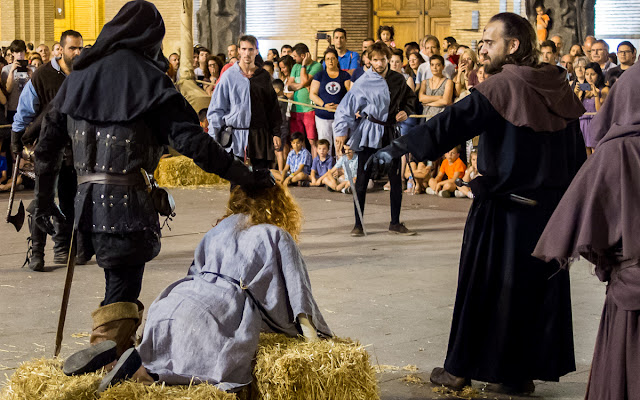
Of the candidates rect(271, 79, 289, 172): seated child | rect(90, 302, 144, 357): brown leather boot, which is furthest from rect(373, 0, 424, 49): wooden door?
rect(90, 302, 144, 357): brown leather boot

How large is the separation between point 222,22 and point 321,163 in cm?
1100

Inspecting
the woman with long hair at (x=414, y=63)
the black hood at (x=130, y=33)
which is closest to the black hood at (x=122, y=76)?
the black hood at (x=130, y=33)

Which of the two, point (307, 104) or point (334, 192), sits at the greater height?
point (307, 104)

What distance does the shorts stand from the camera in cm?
1538

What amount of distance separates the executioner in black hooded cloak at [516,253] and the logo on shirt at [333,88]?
9416mm

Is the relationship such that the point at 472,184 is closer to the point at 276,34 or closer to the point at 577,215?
the point at 577,215

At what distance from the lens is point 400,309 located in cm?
735

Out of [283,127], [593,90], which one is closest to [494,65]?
[593,90]

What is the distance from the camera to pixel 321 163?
583 inches

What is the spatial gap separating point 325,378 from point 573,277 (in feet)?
14.5

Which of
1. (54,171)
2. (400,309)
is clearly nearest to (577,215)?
(54,171)

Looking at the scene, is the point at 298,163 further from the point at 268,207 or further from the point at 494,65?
the point at 268,207

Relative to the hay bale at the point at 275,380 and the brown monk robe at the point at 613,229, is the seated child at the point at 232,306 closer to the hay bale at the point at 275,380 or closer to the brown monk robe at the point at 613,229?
the hay bale at the point at 275,380

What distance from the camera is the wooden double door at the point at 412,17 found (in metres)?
22.1
